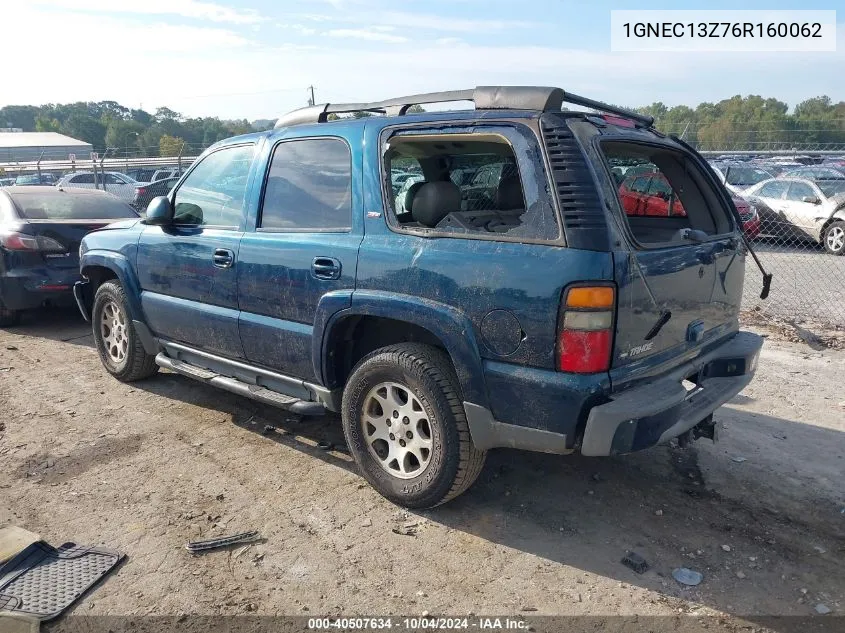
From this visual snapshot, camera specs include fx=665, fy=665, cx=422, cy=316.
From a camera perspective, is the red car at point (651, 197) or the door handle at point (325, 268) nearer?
the door handle at point (325, 268)

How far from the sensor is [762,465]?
13.4ft

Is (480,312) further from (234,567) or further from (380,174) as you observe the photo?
(234,567)

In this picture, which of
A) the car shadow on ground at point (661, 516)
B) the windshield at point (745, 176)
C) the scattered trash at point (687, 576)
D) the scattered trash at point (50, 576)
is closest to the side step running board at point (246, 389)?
the car shadow on ground at point (661, 516)

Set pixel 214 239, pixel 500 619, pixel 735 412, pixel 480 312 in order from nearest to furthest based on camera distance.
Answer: pixel 500 619, pixel 480 312, pixel 214 239, pixel 735 412

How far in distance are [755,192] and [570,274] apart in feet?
42.9

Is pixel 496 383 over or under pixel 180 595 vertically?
over

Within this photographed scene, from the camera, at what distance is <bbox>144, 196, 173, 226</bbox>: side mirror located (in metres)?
4.58

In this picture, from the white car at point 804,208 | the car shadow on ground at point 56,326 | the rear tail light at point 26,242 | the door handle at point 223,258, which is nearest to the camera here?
the door handle at point 223,258

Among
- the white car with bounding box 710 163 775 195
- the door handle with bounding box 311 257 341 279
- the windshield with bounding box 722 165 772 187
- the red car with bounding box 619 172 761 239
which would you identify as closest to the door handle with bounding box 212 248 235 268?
the door handle with bounding box 311 257 341 279

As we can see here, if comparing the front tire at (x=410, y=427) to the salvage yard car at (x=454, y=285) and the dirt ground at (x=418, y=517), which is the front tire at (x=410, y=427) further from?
the dirt ground at (x=418, y=517)

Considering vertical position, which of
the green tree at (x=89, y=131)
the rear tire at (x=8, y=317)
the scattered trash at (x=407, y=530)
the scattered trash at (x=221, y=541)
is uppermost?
the green tree at (x=89, y=131)

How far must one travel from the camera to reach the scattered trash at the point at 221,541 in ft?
10.6

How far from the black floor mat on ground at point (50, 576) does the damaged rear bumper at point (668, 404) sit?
2.30 meters

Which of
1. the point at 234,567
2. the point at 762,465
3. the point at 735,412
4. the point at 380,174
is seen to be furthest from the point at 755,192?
the point at 234,567
